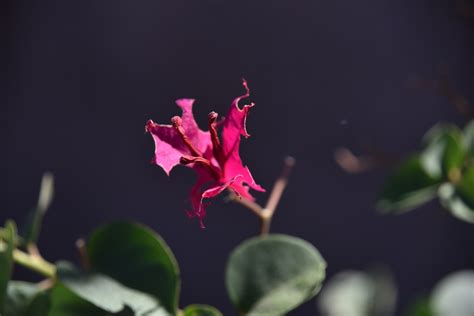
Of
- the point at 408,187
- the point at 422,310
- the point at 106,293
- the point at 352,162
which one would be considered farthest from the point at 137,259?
the point at 352,162

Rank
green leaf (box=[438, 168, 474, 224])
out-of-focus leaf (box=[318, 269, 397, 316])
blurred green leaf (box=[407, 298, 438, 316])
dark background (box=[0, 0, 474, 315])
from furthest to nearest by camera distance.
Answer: dark background (box=[0, 0, 474, 315])
out-of-focus leaf (box=[318, 269, 397, 316])
blurred green leaf (box=[407, 298, 438, 316])
green leaf (box=[438, 168, 474, 224])

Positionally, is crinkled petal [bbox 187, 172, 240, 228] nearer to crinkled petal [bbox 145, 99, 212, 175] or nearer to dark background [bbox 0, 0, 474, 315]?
crinkled petal [bbox 145, 99, 212, 175]

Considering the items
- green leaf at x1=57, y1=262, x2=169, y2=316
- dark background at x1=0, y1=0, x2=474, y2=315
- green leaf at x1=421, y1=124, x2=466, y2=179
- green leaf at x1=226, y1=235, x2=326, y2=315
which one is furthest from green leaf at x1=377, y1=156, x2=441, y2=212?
dark background at x1=0, y1=0, x2=474, y2=315

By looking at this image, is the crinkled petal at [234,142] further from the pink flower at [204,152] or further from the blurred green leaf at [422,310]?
the blurred green leaf at [422,310]

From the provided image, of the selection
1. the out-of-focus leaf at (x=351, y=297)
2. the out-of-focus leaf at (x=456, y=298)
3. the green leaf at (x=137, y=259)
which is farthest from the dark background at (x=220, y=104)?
the green leaf at (x=137, y=259)

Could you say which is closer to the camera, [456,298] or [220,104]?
[456,298]

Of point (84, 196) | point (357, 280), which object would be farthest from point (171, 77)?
point (357, 280)

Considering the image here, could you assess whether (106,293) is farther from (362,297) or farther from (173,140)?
(362,297)
